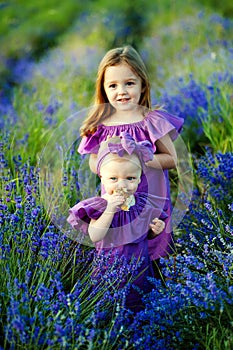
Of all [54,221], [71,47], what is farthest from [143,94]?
[71,47]

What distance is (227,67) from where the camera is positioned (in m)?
4.76

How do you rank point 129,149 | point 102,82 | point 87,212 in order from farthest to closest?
point 102,82, point 87,212, point 129,149

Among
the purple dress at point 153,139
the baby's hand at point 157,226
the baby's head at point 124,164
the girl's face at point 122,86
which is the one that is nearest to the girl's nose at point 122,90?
the girl's face at point 122,86

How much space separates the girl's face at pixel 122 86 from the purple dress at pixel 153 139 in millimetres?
109

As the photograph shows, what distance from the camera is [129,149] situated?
2.31m

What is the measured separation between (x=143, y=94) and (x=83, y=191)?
0.72 metres

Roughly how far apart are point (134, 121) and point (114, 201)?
500 mm

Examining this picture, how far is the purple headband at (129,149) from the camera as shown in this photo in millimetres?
2322

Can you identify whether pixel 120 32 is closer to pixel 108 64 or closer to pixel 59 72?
pixel 59 72

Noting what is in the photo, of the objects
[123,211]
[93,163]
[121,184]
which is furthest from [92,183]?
[121,184]

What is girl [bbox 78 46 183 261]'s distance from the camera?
8.50 feet

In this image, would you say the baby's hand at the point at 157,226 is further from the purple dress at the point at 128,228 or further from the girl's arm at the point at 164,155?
the girl's arm at the point at 164,155

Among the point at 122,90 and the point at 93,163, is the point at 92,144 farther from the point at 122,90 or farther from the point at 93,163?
the point at 122,90

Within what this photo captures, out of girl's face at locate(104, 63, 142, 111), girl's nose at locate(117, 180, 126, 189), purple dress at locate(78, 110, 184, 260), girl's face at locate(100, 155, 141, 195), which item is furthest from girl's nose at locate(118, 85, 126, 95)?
girl's nose at locate(117, 180, 126, 189)
